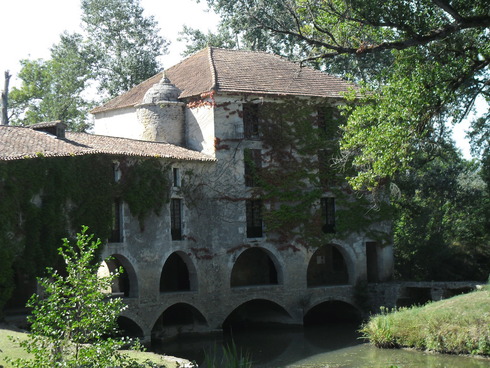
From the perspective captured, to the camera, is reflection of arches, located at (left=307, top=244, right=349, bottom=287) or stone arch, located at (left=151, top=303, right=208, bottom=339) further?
reflection of arches, located at (left=307, top=244, right=349, bottom=287)

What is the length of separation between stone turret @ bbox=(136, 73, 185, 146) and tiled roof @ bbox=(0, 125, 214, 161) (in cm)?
108

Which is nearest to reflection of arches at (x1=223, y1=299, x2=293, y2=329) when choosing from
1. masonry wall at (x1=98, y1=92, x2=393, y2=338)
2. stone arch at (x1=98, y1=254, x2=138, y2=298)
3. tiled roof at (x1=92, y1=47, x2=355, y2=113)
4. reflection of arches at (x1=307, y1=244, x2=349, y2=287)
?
masonry wall at (x1=98, y1=92, x2=393, y2=338)

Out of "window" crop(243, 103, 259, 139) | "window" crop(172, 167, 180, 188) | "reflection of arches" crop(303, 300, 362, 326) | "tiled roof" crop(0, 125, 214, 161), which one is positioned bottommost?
"reflection of arches" crop(303, 300, 362, 326)

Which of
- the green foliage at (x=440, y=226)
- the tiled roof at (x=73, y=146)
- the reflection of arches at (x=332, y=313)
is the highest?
the tiled roof at (x=73, y=146)

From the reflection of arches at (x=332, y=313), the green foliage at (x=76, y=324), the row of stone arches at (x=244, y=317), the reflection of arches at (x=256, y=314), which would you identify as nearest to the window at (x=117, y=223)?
the row of stone arches at (x=244, y=317)

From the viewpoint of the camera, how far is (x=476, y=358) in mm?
23219

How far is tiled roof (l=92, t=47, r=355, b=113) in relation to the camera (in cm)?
3375

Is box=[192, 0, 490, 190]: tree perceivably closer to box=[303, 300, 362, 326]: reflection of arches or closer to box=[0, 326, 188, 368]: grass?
box=[0, 326, 188, 368]: grass

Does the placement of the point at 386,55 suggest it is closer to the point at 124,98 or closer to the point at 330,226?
the point at 330,226

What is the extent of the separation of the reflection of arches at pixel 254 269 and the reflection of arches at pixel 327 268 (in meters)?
1.92

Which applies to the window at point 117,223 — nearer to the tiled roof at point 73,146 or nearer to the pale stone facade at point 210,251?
the pale stone facade at point 210,251

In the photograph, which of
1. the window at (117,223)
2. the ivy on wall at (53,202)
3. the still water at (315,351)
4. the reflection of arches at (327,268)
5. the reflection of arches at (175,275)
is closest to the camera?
the still water at (315,351)

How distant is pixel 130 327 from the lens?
29.2m

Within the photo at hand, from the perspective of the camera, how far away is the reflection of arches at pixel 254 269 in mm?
35531
